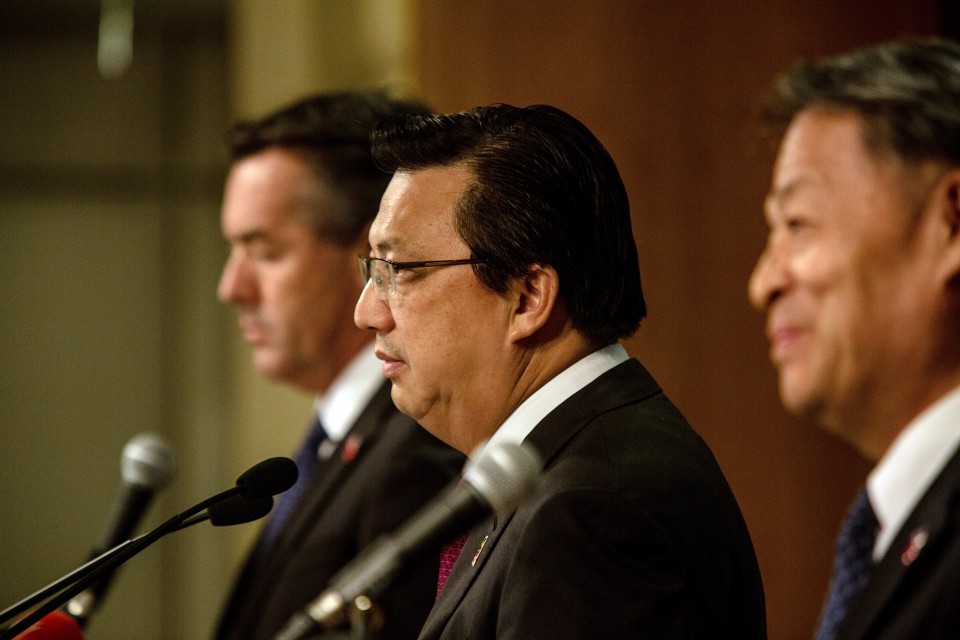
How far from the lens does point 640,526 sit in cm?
115

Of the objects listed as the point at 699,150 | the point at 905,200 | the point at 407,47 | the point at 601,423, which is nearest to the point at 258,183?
the point at 407,47

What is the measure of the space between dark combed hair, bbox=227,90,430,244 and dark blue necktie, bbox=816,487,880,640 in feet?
3.74

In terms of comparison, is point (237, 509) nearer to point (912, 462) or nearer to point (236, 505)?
point (236, 505)

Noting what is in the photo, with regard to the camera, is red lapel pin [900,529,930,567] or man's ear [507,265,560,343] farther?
red lapel pin [900,529,930,567]

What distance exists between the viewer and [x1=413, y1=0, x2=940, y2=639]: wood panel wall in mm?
2926

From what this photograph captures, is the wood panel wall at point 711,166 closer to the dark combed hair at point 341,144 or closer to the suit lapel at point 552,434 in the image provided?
the dark combed hair at point 341,144

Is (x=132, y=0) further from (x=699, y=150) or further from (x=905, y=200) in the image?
(x=905, y=200)

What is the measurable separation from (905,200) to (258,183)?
1314 mm

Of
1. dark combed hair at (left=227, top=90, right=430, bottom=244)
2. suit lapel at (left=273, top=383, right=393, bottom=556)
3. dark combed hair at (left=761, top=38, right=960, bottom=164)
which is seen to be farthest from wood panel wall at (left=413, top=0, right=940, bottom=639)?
suit lapel at (left=273, top=383, right=393, bottom=556)

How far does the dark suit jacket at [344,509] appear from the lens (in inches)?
78.7

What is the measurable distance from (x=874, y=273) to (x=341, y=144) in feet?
3.67

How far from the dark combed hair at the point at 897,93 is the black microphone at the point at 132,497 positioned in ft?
4.47

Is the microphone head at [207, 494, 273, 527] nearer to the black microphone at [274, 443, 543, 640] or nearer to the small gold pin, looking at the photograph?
the small gold pin

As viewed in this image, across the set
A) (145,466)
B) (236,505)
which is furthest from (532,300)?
(145,466)
